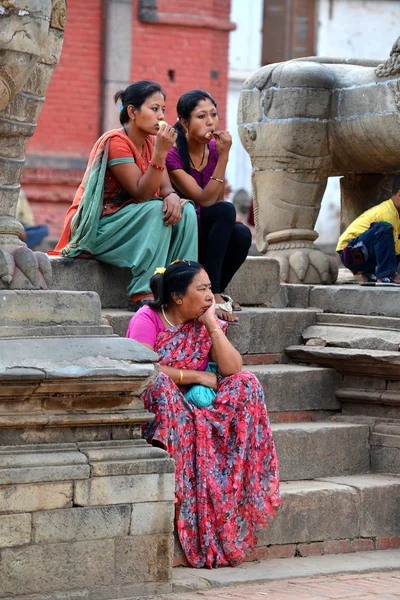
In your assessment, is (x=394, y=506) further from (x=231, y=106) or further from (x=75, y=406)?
(x=231, y=106)

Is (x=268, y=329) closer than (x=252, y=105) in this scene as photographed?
Yes

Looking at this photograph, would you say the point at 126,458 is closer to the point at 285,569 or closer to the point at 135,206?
the point at 285,569

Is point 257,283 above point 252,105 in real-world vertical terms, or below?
below

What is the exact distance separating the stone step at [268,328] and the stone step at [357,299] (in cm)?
12

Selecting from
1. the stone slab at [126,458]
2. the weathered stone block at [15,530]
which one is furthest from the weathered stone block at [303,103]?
the weathered stone block at [15,530]

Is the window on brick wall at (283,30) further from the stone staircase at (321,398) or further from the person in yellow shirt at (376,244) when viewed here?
the stone staircase at (321,398)

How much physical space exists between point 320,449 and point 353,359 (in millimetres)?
541

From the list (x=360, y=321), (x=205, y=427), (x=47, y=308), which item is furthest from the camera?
(x=360, y=321)

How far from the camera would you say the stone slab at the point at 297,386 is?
6871mm

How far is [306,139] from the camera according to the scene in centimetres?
794

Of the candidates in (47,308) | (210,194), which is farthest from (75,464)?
(210,194)

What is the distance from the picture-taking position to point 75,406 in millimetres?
5426

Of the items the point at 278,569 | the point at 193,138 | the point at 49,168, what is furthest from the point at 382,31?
the point at 278,569

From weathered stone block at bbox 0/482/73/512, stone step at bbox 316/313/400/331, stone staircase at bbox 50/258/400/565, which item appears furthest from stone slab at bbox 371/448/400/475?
weathered stone block at bbox 0/482/73/512
